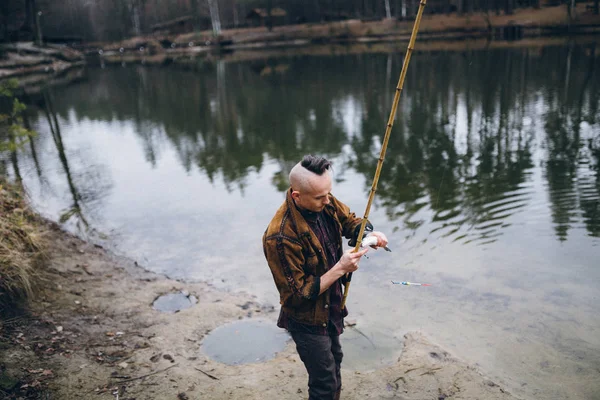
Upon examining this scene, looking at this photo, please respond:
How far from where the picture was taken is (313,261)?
2.95 metres

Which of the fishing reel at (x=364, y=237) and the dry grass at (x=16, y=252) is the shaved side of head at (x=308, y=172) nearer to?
the fishing reel at (x=364, y=237)

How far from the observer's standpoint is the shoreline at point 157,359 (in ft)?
13.2

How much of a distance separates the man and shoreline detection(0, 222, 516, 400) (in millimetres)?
1067

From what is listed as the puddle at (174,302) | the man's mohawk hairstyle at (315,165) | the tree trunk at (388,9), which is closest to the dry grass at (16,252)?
the puddle at (174,302)

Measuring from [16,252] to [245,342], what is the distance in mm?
2855

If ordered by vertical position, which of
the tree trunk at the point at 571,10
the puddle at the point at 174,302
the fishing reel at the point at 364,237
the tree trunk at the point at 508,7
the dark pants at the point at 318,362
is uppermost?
the tree trunk at the point at 508,7

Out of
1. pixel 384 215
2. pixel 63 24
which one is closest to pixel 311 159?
pixel 384 215

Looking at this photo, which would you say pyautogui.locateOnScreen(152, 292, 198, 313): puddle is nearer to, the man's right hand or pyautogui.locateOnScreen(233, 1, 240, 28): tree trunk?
the man's right hand

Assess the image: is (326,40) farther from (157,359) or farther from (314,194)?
(314,194)

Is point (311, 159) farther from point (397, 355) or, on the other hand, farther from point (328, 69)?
point (328, 69)

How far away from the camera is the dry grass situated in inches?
204

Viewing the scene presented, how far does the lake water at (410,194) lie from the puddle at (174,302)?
61 cm

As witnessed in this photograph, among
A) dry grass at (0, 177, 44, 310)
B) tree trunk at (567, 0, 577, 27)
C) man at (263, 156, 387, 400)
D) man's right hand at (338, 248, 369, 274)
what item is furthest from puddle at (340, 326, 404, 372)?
tree trunk at (567, 0, 577, 27)

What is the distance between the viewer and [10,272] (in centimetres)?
522
